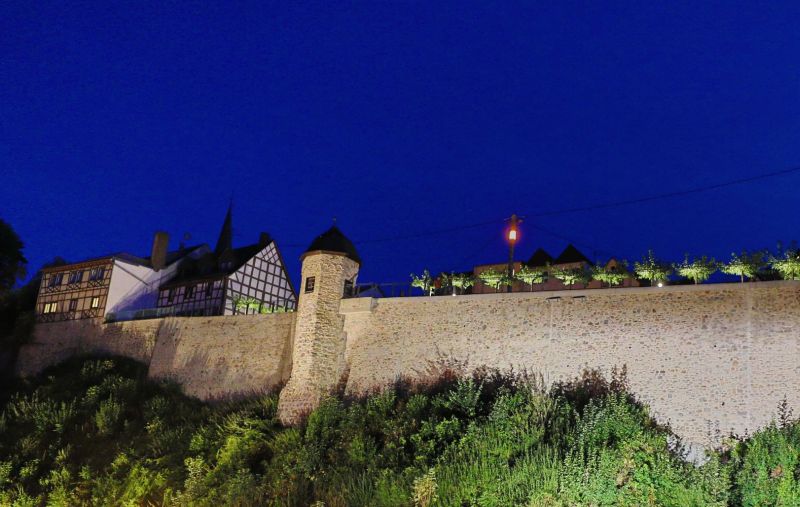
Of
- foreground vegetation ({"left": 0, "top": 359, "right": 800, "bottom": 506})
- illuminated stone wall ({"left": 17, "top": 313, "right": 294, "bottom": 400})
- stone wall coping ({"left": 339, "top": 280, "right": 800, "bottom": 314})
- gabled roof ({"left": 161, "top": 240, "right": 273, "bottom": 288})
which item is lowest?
foreground vegetation ({"left": 0, "top": 359, "right": 800, "bottom": 506})

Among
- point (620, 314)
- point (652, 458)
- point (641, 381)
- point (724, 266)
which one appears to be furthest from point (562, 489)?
point (724, 266)

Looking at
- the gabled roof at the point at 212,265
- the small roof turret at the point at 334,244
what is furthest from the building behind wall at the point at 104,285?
the small roof turret at the point at 334,244

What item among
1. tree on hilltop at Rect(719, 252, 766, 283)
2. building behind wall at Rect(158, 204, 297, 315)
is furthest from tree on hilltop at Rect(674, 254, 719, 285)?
building behind wall at Rect(158, 204, 297, 315)

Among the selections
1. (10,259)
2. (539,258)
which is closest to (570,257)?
(539,258)

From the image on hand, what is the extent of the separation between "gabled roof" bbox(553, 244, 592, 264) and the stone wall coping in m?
12.6

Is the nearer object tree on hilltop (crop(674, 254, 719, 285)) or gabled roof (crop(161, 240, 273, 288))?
tree on hilltop (crop(674, 254, 719, 285))

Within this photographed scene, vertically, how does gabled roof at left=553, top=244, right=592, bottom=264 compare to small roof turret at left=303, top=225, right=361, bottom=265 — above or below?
above

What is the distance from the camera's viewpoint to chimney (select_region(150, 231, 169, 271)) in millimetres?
35344

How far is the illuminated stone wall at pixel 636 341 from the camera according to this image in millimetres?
15695

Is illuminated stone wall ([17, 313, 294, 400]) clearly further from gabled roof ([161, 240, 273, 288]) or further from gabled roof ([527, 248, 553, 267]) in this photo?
gabled roof ([527, 248, 553, 267])

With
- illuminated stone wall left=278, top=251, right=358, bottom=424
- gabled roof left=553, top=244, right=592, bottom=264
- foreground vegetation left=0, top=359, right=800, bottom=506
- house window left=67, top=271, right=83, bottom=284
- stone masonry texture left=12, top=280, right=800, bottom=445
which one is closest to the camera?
foreground vegetation left=0, top=359, right=800, bottom=506

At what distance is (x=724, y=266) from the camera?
17.6m

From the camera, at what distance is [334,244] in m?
21.6

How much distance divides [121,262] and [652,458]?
89.9 ft
